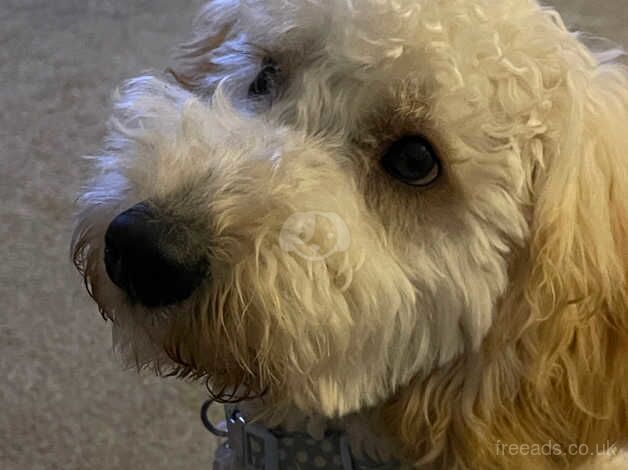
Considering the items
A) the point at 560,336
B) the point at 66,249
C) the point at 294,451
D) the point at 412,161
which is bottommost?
the point at 66,249

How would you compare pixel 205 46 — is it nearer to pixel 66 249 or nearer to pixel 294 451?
pixel 294 451

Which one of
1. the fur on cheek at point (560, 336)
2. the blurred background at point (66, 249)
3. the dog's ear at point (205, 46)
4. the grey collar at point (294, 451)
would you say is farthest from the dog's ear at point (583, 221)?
the blurred background at point (66, 249)

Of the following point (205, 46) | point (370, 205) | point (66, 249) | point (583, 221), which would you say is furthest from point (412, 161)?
point (66, 249)

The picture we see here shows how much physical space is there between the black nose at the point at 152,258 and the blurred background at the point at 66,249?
784 millimetres

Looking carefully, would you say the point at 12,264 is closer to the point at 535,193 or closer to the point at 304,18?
the point at 304,18

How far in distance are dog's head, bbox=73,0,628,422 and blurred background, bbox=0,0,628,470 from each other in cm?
67

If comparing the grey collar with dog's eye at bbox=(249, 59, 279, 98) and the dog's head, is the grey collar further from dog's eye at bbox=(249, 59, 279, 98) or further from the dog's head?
dog's eye at bbox=(249, 59, 279, 98)

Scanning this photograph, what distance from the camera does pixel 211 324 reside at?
86 cm

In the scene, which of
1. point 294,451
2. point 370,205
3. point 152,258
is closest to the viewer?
point 152,258

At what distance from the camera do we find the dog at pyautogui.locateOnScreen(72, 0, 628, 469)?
877 mm

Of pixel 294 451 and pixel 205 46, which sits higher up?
pixel 205 46

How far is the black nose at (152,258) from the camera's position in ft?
2.78

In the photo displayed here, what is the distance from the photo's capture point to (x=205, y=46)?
1.15 m

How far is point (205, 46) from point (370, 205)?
0.32m
